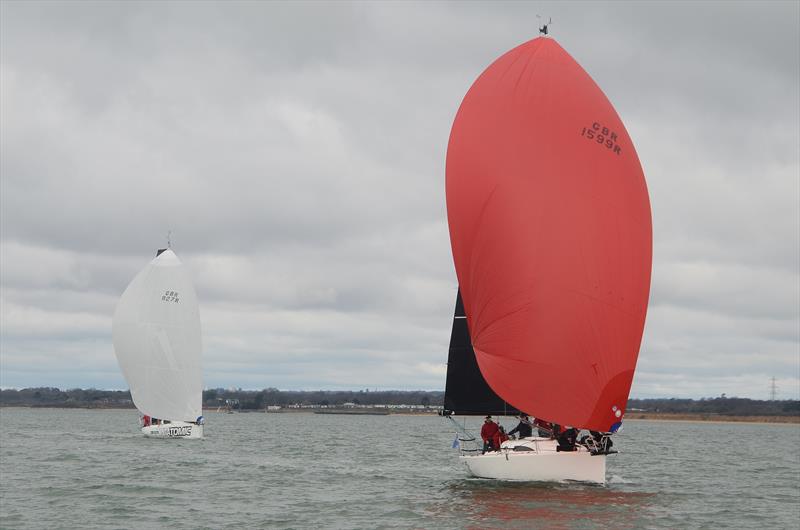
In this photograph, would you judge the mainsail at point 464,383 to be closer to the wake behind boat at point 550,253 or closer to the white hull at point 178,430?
the wake behind boat at point 550,253

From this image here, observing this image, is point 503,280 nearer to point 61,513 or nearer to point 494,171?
point 494,171

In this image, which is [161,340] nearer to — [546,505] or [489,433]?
[489,433]

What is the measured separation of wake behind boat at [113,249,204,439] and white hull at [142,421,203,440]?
42 centimetres

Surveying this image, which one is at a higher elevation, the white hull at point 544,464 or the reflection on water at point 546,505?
the white hull at point 544,464

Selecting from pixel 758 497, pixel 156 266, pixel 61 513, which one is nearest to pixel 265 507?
pixel 61 513

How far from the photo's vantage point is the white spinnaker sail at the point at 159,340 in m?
53.2

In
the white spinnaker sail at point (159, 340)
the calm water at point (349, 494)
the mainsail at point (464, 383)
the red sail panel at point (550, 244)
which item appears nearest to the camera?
the calm water at point (349, 494)

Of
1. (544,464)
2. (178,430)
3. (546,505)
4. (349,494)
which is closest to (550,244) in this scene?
(544,464)

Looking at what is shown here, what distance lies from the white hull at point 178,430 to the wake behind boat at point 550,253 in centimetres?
2935

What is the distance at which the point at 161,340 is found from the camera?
53281mm

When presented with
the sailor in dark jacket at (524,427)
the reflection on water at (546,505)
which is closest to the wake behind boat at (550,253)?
the reflection on water at (546,505)

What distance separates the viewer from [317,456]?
159 ft

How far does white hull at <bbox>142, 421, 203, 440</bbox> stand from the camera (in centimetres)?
5538

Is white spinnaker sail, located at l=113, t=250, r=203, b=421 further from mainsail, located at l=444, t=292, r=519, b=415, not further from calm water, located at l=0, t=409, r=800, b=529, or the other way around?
mainsail, located at l=444, t=292, r=519, b=415
